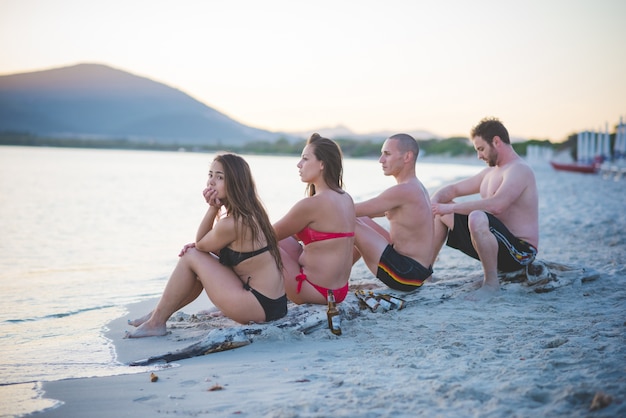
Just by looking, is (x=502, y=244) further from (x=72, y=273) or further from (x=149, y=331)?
(x=72, y=273)

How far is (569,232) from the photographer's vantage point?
8.49 metres

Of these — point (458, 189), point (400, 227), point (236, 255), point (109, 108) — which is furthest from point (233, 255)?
point (109, 108)

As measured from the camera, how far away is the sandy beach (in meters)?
2.39

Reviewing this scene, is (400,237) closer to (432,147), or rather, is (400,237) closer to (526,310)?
(526,310)

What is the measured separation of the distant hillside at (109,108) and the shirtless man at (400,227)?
422ft

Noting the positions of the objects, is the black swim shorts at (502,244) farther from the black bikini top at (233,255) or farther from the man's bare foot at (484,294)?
the black bikini top at (233,255)

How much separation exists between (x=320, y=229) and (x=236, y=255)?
0.64 meters

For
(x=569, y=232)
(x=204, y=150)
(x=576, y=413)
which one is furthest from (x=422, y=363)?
(x=204, y=150)

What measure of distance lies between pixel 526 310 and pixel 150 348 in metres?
2.65

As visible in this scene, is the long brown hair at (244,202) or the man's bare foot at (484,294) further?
the man's bare foot at (484,294)

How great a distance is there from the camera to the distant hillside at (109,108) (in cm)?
13538

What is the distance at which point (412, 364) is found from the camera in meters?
2.99

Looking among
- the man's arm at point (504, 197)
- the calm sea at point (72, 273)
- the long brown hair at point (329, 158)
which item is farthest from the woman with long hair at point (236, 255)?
the man's arm at point (504, 197)

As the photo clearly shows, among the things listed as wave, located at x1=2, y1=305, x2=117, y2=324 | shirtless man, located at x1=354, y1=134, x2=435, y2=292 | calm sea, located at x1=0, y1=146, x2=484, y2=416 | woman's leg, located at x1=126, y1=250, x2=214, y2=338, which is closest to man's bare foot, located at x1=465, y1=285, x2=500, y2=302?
shirtless man, located at x1=354, y1=134, x2=435, y2=292
